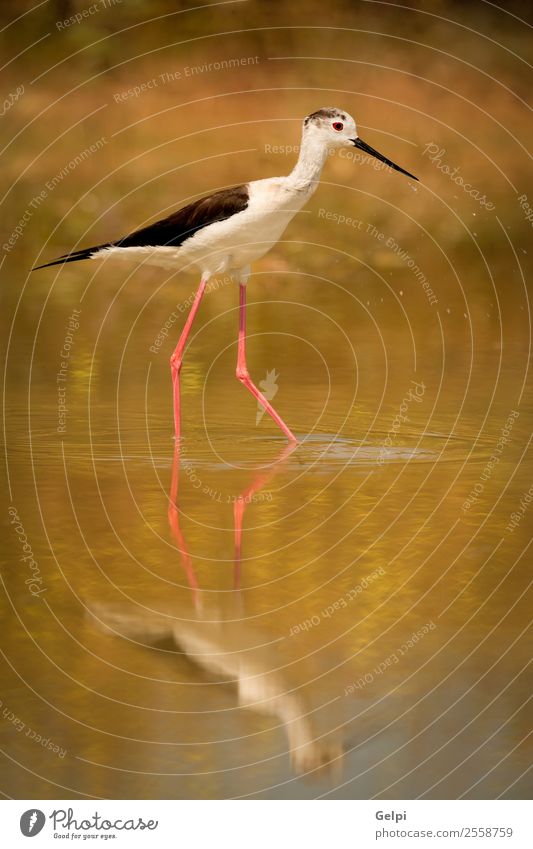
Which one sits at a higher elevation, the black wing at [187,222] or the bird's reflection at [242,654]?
the black wing at [187,222]

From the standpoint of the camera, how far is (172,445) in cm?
910

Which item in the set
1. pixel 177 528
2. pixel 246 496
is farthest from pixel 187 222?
pixel 177 528

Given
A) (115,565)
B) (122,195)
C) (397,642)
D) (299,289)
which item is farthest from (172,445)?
(122,195)

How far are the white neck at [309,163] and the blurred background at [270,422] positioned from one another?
1.49 meters

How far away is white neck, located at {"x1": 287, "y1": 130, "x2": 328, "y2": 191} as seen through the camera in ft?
30.5

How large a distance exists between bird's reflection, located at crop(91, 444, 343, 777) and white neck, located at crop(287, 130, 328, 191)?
3.28m

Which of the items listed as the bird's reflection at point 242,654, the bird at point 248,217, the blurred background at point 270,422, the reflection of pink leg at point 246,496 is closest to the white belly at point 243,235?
the bird at point 248,217

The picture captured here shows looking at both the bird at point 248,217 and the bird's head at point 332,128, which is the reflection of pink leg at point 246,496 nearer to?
the bird at point 248,217

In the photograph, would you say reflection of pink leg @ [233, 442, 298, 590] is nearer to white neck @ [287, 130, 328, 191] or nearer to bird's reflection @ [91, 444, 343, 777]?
bird's reflection @ [91, 444, 343, 777]

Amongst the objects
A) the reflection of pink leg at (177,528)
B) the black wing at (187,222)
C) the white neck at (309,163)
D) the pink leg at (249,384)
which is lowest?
the reflection of pink leg at (177,528)

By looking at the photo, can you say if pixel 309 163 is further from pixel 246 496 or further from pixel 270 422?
pixel 246 496

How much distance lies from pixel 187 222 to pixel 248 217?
460 millimetres

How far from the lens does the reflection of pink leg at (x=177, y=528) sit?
641 cm

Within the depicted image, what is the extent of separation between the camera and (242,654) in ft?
18.2
